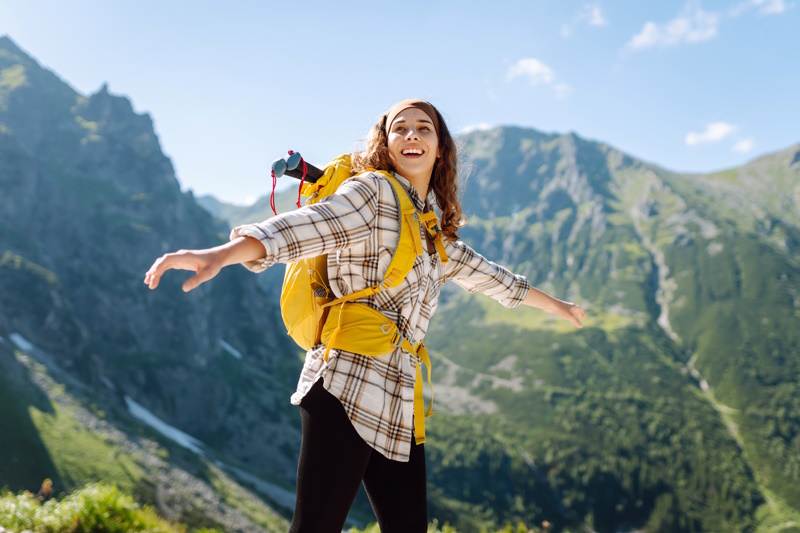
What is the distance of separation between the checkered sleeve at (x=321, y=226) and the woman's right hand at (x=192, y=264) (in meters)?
0.16

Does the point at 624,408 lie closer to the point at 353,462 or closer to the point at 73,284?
the point at 73,284

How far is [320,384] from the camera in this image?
3.41 m

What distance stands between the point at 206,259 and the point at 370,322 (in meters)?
1.14

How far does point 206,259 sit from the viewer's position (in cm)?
269

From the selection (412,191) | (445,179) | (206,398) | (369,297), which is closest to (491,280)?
(445,179)

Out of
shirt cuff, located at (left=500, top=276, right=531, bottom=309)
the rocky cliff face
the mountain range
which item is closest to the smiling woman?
shirt cuff, located at (left=500, top=276, right=531, bottom=309)

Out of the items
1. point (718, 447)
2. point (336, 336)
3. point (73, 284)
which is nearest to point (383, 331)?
point (336, 336)

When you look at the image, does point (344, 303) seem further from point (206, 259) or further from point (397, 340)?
point (206, 259)

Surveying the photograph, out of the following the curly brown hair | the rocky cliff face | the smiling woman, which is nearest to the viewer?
the smiling woman

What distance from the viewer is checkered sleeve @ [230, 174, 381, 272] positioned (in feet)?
9.35

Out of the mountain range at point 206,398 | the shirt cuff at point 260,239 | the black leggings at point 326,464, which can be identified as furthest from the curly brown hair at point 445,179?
the mountain range at point 206,398

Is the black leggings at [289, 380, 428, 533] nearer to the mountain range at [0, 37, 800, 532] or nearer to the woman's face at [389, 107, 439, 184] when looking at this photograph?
the woman's face at [389, 107, 439, 184]

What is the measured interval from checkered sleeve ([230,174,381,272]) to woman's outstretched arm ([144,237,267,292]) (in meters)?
0.05

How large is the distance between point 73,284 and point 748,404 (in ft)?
688
